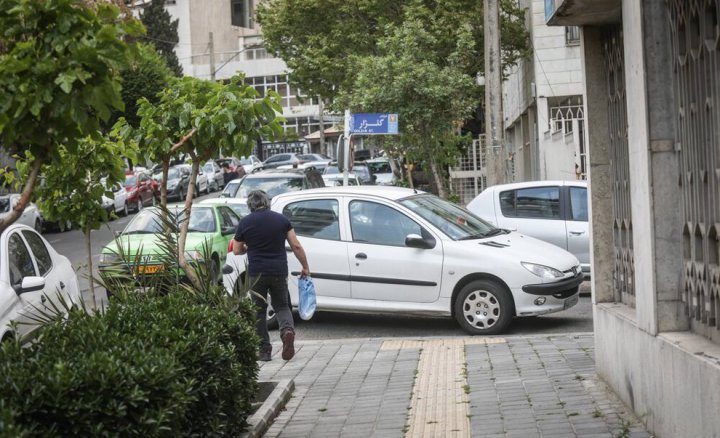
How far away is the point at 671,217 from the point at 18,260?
6.03m

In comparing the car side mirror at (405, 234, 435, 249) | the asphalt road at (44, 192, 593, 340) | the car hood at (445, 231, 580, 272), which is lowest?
the asphalt road at (44, 192, 593, 340)

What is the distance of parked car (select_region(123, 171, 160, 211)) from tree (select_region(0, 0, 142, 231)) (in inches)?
1489

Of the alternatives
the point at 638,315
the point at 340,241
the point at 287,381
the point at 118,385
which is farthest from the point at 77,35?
the point at 340,241

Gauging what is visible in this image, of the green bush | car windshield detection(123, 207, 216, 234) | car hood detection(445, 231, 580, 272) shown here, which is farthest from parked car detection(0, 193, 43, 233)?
the green bush

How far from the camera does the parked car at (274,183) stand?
22812 mm

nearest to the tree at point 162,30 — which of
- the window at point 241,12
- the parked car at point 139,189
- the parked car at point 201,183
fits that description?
the window at point 241,12

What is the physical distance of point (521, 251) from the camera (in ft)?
41.7

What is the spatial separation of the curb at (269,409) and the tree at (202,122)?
133 cm

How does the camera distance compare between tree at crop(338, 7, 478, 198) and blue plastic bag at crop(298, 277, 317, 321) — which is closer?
blue plastic bag at crop(298, 277, 317, 321)

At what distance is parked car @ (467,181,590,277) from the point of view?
52.2 feet

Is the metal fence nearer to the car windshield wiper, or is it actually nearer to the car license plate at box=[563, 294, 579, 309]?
the car windshield wiper

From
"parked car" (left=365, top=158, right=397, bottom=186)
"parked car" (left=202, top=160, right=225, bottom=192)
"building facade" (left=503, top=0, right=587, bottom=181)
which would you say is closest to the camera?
"building facade" (left=503, top=0, right=587, bottom=181)

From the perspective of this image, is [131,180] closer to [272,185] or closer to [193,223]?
[272,185]

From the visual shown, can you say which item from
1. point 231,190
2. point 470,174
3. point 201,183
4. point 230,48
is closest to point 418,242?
point 231,190
